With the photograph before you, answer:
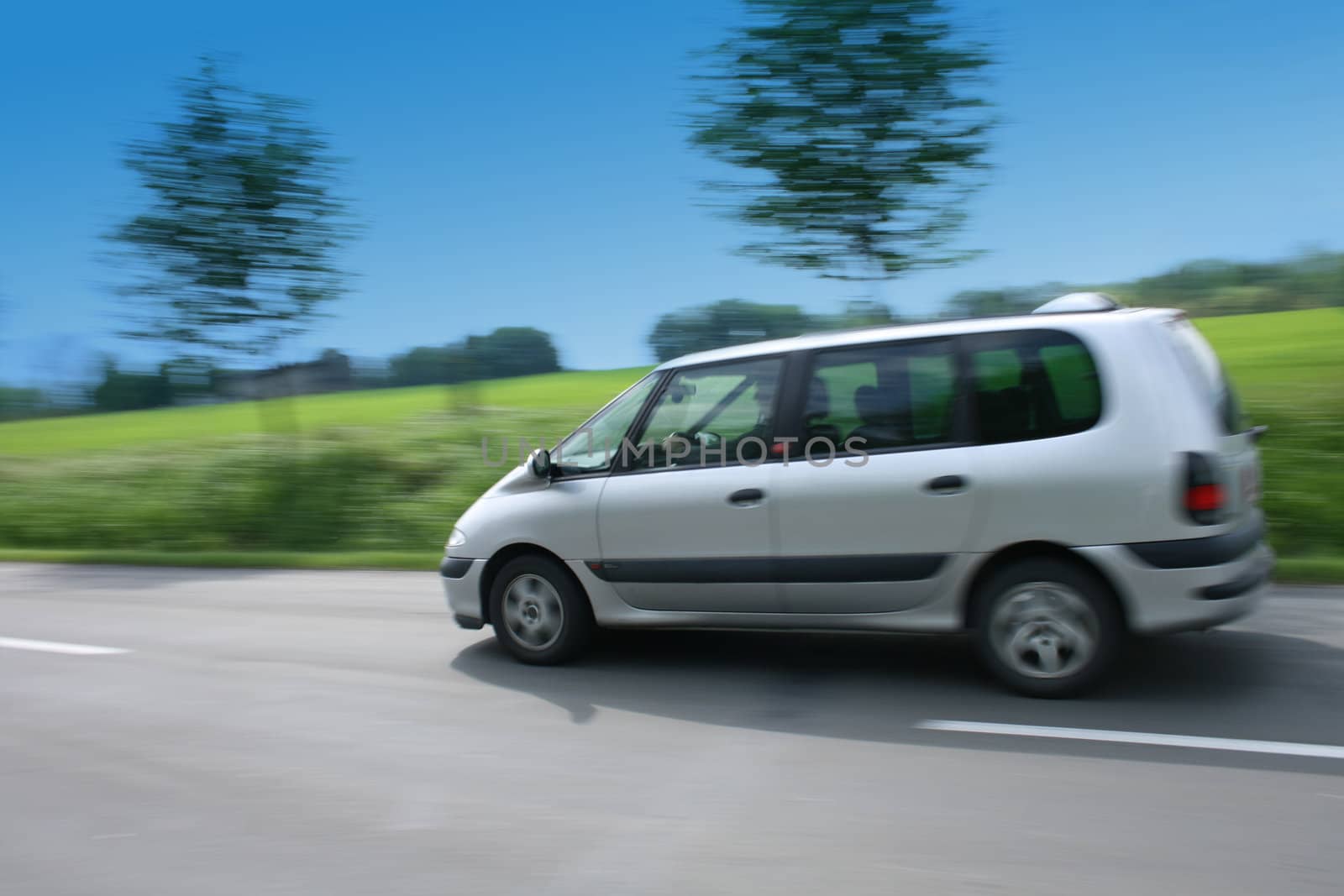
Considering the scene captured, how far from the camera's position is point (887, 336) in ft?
16.6

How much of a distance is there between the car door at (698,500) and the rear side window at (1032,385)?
3.31 feet

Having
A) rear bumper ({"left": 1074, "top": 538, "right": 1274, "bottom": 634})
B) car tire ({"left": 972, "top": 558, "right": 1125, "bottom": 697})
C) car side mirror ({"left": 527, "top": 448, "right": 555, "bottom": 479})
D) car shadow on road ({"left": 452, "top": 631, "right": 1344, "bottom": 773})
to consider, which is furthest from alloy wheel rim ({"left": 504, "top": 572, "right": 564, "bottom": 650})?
rear bumper ({"left": 1074, "top": 538, "right": 1274, "bottom": 634})

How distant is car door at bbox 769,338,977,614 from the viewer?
4828mm

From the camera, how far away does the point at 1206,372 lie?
477 centimetres

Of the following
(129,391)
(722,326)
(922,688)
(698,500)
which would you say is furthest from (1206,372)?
(129,391)

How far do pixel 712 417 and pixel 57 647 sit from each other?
5044 millimetres

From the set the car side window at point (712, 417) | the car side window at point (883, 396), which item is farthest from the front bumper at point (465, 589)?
the car side window at point (883, 396)

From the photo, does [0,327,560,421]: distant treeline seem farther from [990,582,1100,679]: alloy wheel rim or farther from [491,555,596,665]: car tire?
[990,582,1100,679]: alloy wheel rim

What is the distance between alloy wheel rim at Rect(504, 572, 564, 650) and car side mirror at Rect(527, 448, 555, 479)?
57 cm

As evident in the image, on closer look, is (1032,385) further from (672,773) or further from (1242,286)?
(1242,286)

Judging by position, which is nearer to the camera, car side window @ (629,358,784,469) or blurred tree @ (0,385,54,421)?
car side window @ (629,358,784,469)

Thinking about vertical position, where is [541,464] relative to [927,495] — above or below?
above

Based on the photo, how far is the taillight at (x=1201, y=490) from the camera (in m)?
4.41

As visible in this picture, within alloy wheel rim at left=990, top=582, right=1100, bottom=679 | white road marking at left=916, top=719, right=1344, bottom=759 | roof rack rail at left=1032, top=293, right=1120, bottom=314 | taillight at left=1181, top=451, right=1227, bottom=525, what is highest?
roof rack rail at left=1032, top=293, right=1120, bottom=314
